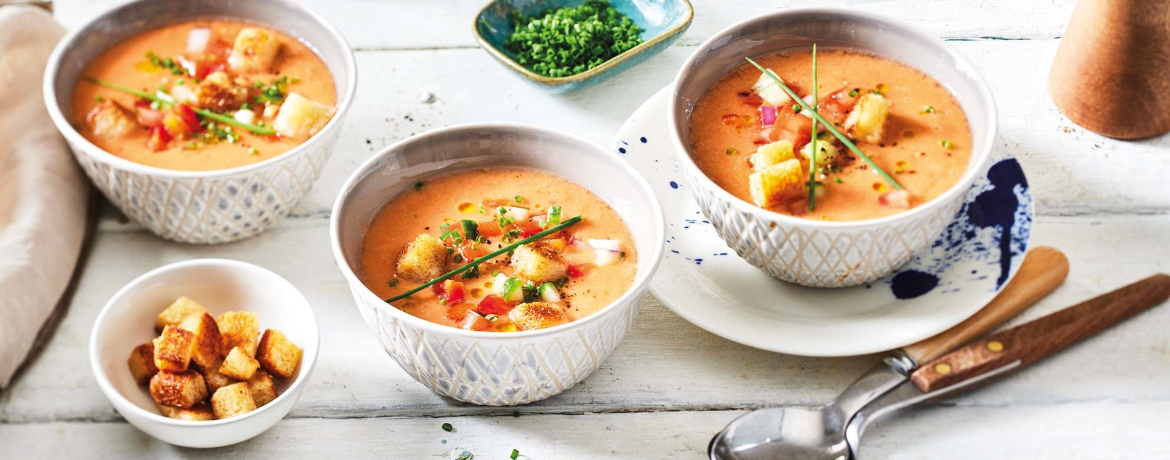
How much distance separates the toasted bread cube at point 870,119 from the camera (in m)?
2.83

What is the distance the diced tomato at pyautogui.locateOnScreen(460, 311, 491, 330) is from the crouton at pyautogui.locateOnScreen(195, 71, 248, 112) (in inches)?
47.4

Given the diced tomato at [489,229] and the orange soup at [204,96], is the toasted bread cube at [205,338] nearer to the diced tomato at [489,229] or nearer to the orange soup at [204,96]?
the orange soup at [204,96]

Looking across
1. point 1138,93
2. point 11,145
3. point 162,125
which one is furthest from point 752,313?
point 11,145

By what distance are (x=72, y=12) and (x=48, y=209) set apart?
119 centimetres

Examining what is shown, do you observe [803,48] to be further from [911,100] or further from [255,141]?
[255,141]

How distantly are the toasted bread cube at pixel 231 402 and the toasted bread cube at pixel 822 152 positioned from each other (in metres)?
1.47

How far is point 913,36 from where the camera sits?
118 inches

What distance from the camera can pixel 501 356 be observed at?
8.16ft

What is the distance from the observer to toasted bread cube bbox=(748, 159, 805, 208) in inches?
106

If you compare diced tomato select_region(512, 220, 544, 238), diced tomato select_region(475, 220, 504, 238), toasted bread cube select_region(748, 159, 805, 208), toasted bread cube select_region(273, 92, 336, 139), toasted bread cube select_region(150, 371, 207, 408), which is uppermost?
toasted bread cube select_region(748, 159, 805, 208)

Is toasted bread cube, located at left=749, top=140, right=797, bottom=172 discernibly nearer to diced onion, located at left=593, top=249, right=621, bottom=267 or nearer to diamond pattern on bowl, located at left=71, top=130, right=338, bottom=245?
diced onion, located at left=593, top=249, right=621, bottom=267

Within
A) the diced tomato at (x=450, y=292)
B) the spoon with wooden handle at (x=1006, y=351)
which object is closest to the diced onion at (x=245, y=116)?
the diced tomato at (x=450, y=292)

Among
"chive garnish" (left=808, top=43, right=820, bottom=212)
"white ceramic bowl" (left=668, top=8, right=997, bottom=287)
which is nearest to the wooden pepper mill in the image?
"white ceramic bowl" (left=668, top=8, right=997, bottom=287)

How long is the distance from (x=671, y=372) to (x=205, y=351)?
1.15m
